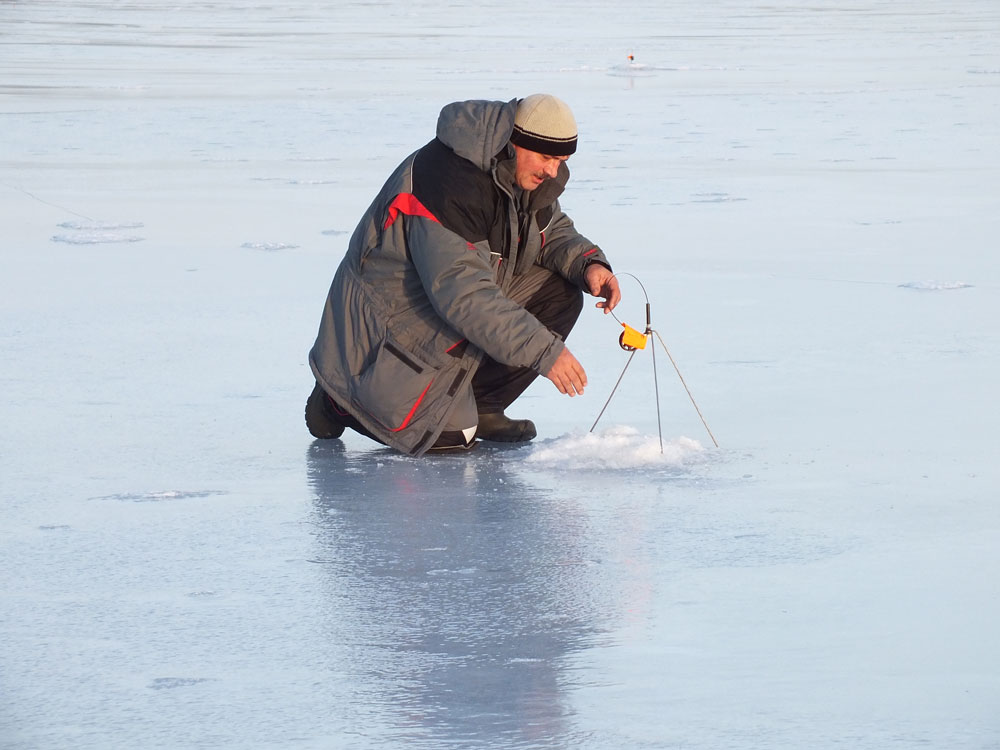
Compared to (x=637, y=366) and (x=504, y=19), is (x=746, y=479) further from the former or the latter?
(x=504, y=19)

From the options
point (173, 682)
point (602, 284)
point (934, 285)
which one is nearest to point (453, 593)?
point (173, 682)

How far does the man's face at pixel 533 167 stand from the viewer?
135 inches

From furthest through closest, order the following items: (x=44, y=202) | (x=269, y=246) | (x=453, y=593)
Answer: (x=44, y=202)
(x=269, y=246)
(x=453, y=593)

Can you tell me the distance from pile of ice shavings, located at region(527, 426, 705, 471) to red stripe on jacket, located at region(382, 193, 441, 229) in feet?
2.11

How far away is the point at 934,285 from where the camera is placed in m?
5.48

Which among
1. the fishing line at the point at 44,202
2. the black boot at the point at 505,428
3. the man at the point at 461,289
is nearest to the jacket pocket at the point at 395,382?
the man at the point at 461,289

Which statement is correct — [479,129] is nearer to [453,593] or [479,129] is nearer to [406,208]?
[406,208]

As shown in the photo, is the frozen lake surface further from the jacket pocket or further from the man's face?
the man's face

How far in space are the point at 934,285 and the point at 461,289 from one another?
261 centimetres

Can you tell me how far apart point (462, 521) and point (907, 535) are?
0.88 meters

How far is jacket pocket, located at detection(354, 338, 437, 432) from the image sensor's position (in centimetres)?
362

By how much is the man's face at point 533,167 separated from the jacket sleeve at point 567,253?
17.1 inches

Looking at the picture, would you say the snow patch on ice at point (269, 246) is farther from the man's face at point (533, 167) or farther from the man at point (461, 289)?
the man's face at point (533, 167)

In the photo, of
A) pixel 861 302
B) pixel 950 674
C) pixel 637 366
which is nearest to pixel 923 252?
pixel 861 302
